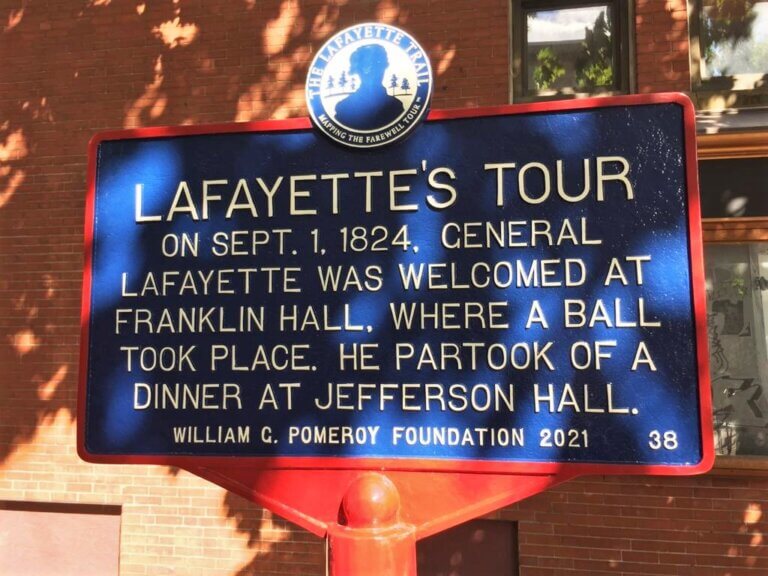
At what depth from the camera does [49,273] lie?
223 inches

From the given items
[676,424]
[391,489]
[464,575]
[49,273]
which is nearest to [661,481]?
[464,575]

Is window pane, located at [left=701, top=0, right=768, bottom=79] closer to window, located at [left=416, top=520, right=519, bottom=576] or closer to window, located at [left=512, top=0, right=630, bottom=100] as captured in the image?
window, located at [left=512, top=0, right=630, bottom=100]

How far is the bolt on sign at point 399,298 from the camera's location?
2.24m

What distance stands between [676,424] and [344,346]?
1.14 metres

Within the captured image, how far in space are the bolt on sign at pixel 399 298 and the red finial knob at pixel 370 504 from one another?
2cm

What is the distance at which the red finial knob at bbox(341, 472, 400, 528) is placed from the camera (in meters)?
2.25

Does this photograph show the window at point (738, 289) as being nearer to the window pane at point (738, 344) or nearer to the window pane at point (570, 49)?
the window pane at point (738, 344)

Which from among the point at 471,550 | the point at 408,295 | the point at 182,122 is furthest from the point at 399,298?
the point at 182,122

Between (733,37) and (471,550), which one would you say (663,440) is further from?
(733,37)

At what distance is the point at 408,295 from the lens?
7.79ft

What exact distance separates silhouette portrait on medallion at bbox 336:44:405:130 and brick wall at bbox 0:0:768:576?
2870 mm

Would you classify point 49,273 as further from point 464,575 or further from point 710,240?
point 710,240

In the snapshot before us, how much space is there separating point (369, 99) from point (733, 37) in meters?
3.94

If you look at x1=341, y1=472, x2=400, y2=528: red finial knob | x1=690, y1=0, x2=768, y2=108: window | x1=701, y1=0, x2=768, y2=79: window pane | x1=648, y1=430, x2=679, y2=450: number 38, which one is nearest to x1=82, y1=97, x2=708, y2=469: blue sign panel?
x1=648, y1=430, x2=679, y2=450: number 38
